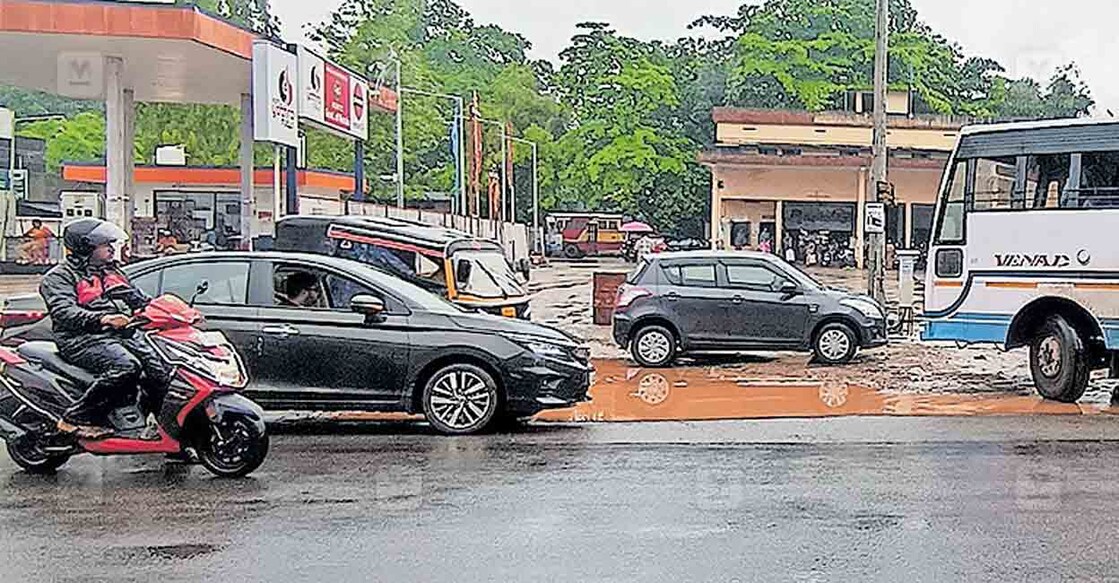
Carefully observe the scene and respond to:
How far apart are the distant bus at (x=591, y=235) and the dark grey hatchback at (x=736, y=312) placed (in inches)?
2159

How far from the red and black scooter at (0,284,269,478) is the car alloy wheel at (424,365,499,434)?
90.8 inches

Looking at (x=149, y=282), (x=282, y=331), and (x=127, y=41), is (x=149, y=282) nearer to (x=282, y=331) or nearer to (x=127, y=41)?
(x=282, y=331)

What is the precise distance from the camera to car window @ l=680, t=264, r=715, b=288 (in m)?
18.2

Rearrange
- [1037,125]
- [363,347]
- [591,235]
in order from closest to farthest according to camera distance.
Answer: [363,347]
[1037,125]
[591,235]

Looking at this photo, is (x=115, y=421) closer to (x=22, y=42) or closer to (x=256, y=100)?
(x=256, y=100)

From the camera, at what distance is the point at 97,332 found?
348 inches

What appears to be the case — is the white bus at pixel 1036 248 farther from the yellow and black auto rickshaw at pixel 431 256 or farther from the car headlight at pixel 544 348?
the car headlight at pixel 544 348

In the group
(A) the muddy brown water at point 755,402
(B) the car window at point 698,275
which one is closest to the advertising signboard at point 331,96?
(B) the car window at point 698,275

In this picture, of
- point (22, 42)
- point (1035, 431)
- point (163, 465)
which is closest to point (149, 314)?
point (163, 465)

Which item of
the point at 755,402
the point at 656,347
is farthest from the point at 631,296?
the point at 755,402

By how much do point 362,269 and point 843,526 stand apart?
213 inches

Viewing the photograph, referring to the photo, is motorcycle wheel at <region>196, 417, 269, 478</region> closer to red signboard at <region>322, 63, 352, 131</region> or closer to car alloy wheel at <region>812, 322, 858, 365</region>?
car alloy wheel at <region>812, 322, 858, 365</region>

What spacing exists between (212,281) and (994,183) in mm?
A: 8567

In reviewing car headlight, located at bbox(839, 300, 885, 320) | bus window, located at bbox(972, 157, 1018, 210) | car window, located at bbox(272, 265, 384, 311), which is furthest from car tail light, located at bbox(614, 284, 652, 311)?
car window, located at bbox(272, 265, 384, 311)
